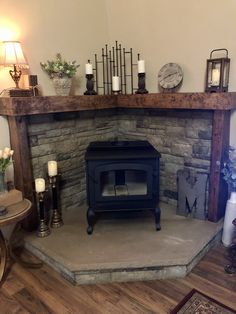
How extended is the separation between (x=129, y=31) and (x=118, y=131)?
3.47 ft

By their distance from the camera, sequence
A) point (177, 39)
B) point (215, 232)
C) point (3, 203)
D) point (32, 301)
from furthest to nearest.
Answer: point (177, 39) → point (215, 232) → point (3, 203) → point (32, 301)

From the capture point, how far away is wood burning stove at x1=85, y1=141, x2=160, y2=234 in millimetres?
2195

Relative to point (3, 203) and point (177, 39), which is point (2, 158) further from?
point (177, 39)

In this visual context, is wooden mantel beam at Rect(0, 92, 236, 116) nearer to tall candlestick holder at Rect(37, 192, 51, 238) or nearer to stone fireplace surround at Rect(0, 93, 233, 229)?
stone fireplace surround at Rect(0, 93, 233, 229)

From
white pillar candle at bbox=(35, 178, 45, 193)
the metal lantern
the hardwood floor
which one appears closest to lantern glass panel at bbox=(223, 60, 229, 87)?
the metal lantern

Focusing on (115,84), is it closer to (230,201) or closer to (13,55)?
(13,55)

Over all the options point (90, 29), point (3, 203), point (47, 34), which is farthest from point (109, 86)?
point (3, 203)

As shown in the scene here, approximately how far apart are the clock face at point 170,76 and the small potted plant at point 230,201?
0.80m

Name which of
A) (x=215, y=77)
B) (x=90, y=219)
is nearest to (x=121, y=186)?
(x=90, y=219)

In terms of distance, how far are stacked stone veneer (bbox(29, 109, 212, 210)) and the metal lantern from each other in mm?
248

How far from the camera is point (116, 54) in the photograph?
296 centimetres

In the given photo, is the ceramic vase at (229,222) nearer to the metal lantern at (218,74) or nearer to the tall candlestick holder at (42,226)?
the metal lantern at (218,74)

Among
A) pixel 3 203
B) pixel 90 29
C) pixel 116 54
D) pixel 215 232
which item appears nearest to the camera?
pixel 3 203

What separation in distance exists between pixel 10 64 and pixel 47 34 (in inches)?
22.6
